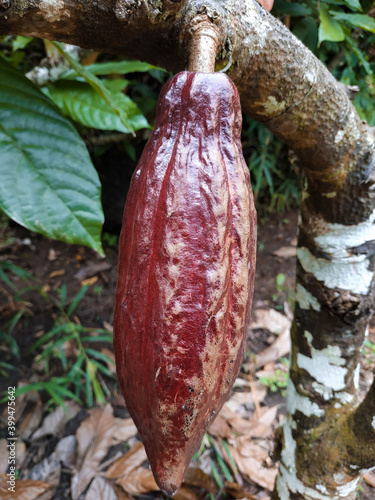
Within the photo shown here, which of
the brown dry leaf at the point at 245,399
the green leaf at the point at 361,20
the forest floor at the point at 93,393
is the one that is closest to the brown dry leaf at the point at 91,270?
the forest floor at the point at 93,393

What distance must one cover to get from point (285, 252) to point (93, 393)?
4.64ft

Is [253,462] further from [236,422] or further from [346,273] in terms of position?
[346,273]

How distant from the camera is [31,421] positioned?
1521 millimetres

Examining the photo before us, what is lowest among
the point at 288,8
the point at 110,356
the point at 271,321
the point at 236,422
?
the point at 236,422

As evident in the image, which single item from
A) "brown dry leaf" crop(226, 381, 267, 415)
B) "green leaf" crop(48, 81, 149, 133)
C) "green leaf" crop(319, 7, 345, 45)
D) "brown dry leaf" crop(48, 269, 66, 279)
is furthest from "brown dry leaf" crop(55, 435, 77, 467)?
"green leaf" crop(319, 7, 345, 45)

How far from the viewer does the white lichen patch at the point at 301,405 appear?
3.13 ft

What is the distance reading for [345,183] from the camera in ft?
2.61

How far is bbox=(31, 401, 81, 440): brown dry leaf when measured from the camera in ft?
4.90

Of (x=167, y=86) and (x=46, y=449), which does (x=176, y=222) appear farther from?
(x=46, y=449)

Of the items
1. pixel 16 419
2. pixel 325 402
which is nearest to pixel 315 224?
pixel 325 402

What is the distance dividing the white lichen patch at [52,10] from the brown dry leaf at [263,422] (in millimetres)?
1508

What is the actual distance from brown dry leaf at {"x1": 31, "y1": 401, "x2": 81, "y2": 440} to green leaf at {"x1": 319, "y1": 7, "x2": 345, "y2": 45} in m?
1.42

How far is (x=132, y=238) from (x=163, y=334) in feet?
0.33

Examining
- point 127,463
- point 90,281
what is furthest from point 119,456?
point 90,281
